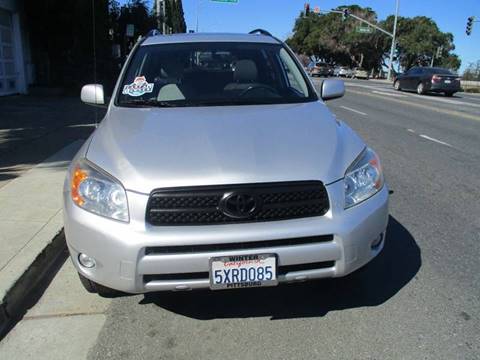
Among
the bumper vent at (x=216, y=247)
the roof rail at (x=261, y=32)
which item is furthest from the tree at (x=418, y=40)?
the bumper vent at (x=216, y=247)

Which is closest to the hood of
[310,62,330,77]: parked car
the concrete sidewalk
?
the concrete sidewalk

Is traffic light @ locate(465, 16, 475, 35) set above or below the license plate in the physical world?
above

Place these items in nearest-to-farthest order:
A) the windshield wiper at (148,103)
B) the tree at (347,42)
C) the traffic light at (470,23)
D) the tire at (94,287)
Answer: the tire at (94,287)
the windshield wiper at (148,103)
the traffic light at (470,23)
the tree at (347,42)

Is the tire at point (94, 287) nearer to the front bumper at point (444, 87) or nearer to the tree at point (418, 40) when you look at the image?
the front bumper at point (444, 87)

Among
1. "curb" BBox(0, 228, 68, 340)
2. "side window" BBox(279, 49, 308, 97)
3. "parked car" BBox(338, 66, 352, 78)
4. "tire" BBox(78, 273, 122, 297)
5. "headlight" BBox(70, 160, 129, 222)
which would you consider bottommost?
"parked car" BBox(338, 66, 352, 78)

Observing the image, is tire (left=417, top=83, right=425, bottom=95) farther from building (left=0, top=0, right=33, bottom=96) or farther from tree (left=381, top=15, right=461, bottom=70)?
tree (left=381, top=15, right=461, bottom=70)

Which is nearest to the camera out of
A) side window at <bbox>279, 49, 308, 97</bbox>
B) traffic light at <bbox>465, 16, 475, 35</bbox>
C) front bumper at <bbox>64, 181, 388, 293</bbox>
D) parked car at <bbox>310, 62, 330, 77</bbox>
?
front bumper at <bbox>64, 181, 388, 293</bbox>

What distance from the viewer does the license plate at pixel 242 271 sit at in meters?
2.83

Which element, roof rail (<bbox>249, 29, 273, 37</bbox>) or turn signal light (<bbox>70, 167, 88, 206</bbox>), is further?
roof rail (<bbox>249, 29, 273, 37</bbox>)

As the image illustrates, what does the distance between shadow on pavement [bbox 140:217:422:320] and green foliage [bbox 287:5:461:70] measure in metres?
73.5

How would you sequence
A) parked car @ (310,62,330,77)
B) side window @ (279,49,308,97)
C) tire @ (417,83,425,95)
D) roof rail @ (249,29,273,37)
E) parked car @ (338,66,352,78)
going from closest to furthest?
1. side window @ (279,49,308,97)
2. roof rail @ (249,29,273,37)
3. tire @ (417,83,425,95)
4. parked car @ (310,62,330,77)
5. parked car @ (338,66,352,78)

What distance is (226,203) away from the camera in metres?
2.82

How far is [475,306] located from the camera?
11.4 feet

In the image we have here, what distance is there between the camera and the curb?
3328 millimetres
